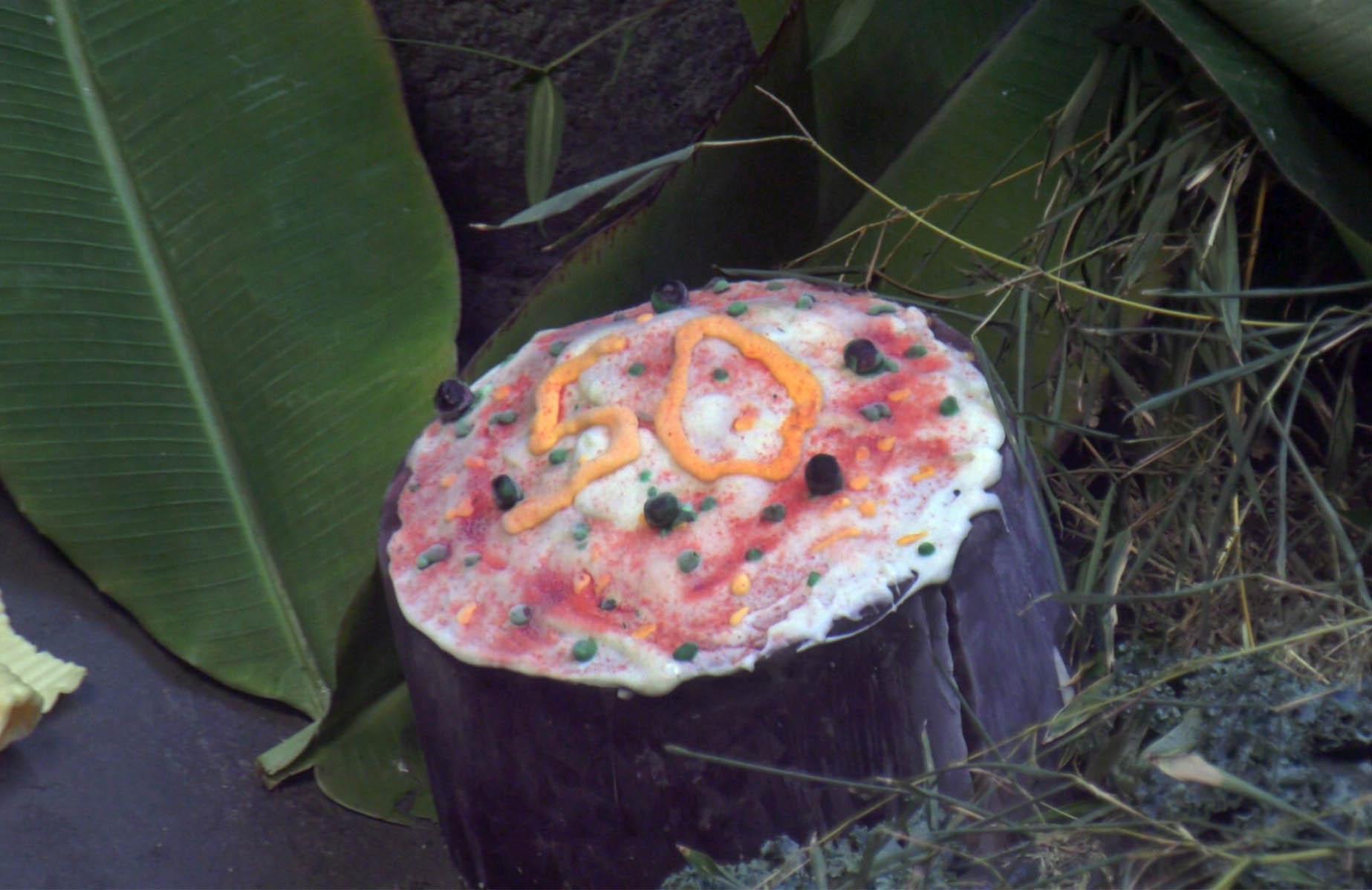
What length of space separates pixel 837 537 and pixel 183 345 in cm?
77

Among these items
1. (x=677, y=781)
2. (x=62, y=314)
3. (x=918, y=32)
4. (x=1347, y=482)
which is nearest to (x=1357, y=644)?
(x=1347, y=482)

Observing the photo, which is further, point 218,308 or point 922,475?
point 218,308

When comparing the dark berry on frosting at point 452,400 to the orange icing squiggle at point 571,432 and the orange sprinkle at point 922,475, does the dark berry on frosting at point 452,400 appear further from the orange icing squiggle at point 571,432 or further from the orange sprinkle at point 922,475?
the orange sprinkle at point 922,475

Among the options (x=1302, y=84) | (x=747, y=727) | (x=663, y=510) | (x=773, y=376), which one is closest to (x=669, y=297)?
(x=773, y=376)

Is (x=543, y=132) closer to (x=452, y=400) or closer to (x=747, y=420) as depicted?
(x=452, y=400)

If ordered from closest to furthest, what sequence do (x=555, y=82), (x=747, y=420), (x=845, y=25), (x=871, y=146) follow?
(x=747, y=420), (x=845, y=25), (x=871, y=146), (x=555, y=82)

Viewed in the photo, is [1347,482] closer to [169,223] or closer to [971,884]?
[971,884]

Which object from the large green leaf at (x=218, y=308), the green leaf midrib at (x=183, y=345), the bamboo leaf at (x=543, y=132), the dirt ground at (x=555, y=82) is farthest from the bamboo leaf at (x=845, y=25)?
the green leaf midrib at (x=183, y=345)

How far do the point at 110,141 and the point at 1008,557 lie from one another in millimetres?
925

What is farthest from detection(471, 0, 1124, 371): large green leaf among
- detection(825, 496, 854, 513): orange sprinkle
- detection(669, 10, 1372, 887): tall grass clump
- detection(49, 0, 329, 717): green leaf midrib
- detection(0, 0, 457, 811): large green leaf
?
detection(825, 496, 854, 513): orange sprinkle

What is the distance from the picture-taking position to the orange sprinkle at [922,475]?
0.86 meters

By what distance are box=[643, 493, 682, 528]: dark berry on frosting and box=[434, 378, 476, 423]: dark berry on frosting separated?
0.23 metres

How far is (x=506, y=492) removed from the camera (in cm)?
91

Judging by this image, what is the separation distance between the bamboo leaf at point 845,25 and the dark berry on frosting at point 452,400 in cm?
39
